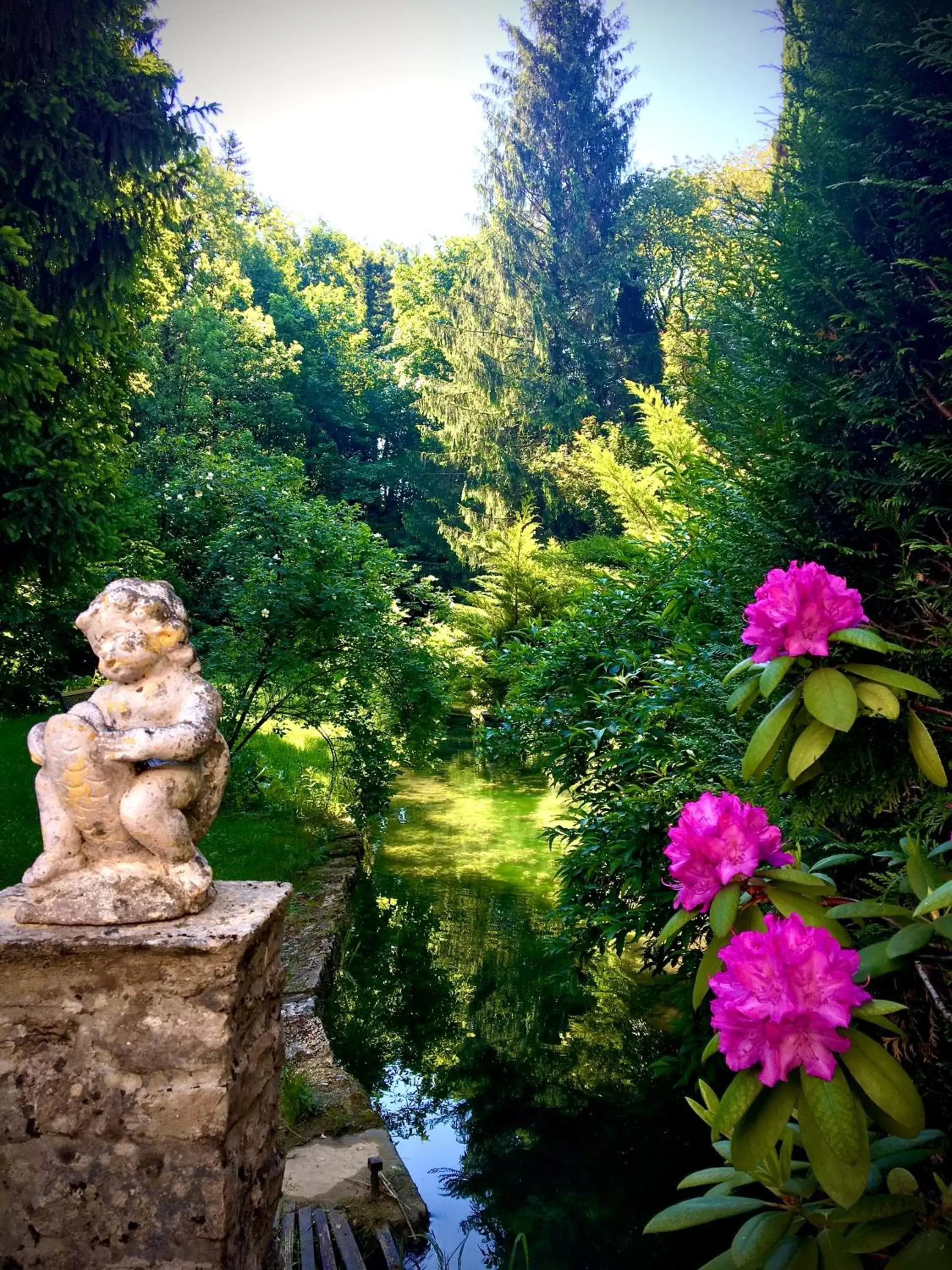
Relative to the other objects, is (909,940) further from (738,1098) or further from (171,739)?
(171,739)

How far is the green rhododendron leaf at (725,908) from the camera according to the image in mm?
1194

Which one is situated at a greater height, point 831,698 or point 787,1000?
point 831,698

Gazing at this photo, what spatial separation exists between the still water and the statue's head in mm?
2343

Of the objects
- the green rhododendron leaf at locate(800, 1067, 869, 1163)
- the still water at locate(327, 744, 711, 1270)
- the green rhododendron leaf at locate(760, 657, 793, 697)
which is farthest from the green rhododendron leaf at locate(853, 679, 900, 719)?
the still water at locate(327, 744, 711, 1270)

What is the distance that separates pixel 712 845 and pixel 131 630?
5.25ft

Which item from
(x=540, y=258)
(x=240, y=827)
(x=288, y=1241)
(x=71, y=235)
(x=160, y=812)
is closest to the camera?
(x=160, y=812)

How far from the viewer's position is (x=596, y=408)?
1831cm

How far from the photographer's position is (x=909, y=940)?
1.22 meters

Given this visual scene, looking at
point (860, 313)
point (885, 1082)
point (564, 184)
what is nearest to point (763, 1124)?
point (885, 1082)

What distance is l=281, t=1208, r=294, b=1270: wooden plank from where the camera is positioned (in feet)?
8.77

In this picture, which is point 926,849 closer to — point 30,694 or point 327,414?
point 30,694

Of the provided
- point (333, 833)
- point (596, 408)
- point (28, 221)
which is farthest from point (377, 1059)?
point (596, 408)

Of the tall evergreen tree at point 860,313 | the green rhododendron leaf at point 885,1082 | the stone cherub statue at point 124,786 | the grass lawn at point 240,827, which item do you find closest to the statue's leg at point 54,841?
the stone cherub statue at point 124,786

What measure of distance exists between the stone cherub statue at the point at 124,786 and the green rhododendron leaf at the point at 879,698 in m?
1.56
